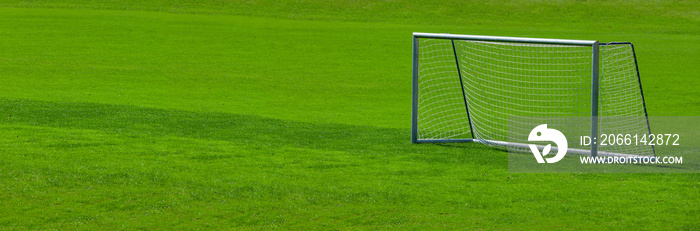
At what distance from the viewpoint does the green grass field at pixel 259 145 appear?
6.46 m

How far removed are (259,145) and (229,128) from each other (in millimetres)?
1392

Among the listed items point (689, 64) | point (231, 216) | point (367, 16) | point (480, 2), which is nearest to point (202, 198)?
point (231, 216)

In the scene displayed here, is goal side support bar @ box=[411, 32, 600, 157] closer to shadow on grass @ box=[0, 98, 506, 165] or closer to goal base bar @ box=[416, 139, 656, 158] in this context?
goal base bar @ box=[416, 139, 656, 158]

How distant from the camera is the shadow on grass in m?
9.48

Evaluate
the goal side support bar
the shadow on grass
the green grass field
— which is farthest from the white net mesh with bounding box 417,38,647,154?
the shadow on grass

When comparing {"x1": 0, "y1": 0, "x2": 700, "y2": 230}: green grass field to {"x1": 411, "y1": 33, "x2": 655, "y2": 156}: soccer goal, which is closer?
{"x1": 0, "y1": 0, "x2": 700, "y2": 230}: green grass field

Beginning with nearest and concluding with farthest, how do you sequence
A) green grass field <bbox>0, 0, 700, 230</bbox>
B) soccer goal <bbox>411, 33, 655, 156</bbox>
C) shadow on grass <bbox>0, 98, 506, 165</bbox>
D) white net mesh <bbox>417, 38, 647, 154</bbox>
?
green grass field <bbox>0, 0, 700, 230</bbox> < soccer goal <bbox>411, 33, 655, 156</bbox> < shadow on grass <bbox>0, 98, 506, 165</bbox> < white net mesh <bbox>417, 38, 647, 154</bbox>

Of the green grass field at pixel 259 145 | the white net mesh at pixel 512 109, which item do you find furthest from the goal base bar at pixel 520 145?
the green grass field at pixel 259 145

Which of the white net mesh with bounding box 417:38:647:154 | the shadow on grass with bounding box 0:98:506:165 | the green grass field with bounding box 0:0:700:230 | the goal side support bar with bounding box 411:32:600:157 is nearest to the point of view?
the green grass field with bounding box 0:0:700:230

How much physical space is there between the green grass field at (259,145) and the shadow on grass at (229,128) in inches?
1.5

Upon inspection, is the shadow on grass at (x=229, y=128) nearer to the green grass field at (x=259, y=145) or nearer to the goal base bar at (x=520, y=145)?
the green grass field at (x=259, y=145)

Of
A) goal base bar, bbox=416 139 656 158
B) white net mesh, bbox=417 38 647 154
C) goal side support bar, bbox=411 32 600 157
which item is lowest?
white net mesh, bbox=417 38 647 154

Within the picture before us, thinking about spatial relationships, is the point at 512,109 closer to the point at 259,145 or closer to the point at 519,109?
the point at 519,109

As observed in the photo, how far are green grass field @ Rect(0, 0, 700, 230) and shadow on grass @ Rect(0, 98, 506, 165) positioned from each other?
0.04m
